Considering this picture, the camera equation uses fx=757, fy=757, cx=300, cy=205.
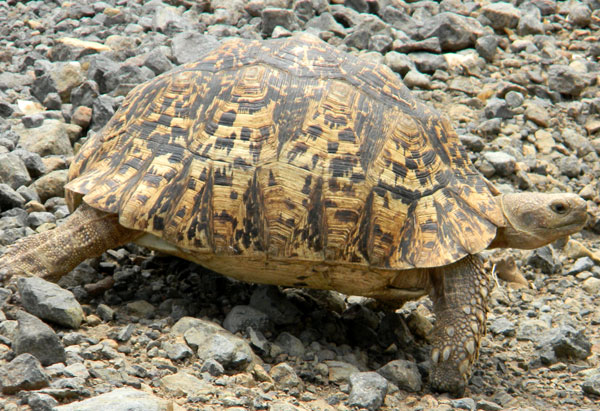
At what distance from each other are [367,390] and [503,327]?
75.3 inches

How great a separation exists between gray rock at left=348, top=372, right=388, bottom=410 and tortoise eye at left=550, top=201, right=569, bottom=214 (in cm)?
165

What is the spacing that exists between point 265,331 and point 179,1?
6077 millimetres

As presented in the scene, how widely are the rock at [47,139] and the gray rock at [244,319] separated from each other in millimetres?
2717

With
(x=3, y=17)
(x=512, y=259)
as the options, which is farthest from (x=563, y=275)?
(x=3, y=17)

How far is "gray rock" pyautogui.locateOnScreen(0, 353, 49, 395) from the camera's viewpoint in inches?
130

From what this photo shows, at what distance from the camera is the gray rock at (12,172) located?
605 cm

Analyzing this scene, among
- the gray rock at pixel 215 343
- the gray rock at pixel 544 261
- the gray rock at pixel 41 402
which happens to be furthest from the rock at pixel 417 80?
the gray rock at pixel 41 402

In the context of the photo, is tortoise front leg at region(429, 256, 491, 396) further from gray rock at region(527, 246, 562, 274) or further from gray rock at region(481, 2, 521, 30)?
gray rock at region(481, 2, 521, 30)

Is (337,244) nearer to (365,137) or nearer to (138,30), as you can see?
(365,137)

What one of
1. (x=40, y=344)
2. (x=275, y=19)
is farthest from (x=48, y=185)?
(x=275, y=19)

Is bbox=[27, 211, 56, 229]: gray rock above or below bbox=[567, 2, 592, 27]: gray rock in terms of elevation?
below

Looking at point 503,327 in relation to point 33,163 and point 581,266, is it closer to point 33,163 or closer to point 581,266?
point 581,266

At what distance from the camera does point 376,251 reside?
4660 mm

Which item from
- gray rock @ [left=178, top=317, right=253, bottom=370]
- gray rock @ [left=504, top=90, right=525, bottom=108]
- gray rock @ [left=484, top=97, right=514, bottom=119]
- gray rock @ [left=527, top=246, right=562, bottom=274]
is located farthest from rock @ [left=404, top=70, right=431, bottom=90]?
gray rock @ [left=178, top=317, right=253, bottom=370]
